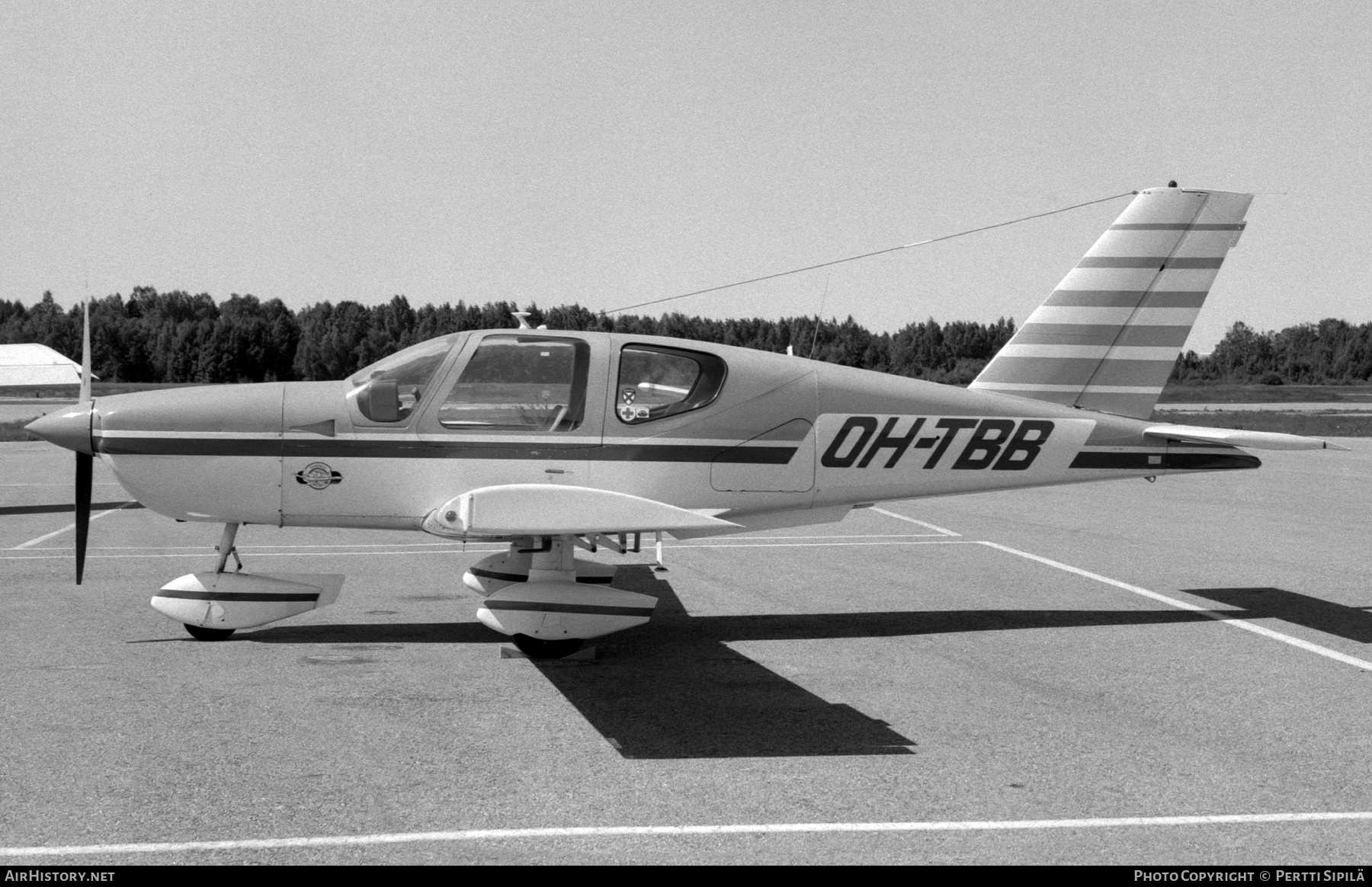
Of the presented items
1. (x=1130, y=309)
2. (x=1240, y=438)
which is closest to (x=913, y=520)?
(x=1130, y=309)

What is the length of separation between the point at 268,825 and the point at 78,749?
58.7 inches

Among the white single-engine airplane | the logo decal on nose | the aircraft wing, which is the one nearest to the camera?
the aircraft wing

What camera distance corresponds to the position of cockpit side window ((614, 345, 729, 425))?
775 centimetres

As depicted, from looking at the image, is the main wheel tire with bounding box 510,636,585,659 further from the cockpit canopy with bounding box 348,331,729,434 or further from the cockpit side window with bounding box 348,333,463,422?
the cockpit side window with bounding box 348,333,463,422

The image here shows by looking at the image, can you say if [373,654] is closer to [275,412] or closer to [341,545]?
[275,412]

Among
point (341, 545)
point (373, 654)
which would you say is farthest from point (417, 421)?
point (341, 545)

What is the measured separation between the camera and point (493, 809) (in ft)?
15.2

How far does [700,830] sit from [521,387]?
3926 millimetres

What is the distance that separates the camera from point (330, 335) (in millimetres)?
37000

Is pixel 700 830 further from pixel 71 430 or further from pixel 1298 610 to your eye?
pixel 1298 610

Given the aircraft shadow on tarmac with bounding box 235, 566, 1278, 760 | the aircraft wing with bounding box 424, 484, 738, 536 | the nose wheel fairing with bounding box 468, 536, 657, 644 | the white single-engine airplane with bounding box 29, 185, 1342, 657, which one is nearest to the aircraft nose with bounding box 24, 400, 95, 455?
the white single-engine airplane with bounding box 29, 185, 1342, 657

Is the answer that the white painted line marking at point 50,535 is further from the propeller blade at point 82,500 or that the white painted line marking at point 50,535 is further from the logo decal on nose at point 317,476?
the logo decal on nose at point 317,476

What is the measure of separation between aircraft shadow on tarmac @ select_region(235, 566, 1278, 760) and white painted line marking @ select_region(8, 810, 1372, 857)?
95 cm

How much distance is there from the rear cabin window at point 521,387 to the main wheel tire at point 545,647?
1380 millimetres
